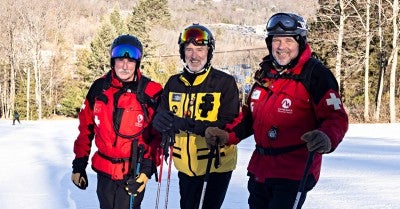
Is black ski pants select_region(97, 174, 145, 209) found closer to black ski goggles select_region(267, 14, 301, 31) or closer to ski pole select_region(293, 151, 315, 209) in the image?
ski pole select_region(293, 151, 315, 209)

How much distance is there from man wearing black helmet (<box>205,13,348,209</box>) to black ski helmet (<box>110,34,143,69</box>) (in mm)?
981

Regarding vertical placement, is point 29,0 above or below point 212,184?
above

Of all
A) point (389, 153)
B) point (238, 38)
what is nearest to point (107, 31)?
point (389, 153)

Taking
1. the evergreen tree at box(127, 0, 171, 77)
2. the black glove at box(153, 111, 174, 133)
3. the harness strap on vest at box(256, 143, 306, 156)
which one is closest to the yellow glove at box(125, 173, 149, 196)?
the black glove at box(153, 111, 174, 133)

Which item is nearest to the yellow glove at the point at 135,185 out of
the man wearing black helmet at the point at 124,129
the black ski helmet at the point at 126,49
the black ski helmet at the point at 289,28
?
the man wearing black helmet at the point at 124,129

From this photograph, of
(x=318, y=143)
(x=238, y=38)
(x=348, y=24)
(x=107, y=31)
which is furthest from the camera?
(x=238, y=38)

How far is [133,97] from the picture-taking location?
3285 mm

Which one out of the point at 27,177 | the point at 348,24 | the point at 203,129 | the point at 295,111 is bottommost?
the point at 27,177

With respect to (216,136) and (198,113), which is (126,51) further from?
(216,136)

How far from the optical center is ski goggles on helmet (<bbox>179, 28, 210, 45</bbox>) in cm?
331

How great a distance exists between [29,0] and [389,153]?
37.9 meters

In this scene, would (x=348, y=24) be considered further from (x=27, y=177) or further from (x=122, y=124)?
(x=122, y=124)

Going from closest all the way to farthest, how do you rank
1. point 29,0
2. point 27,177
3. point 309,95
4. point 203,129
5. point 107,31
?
point 309,95
point 203,129
point 27,177
point 29,0
point 107,31

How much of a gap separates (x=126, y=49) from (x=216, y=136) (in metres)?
0.96
